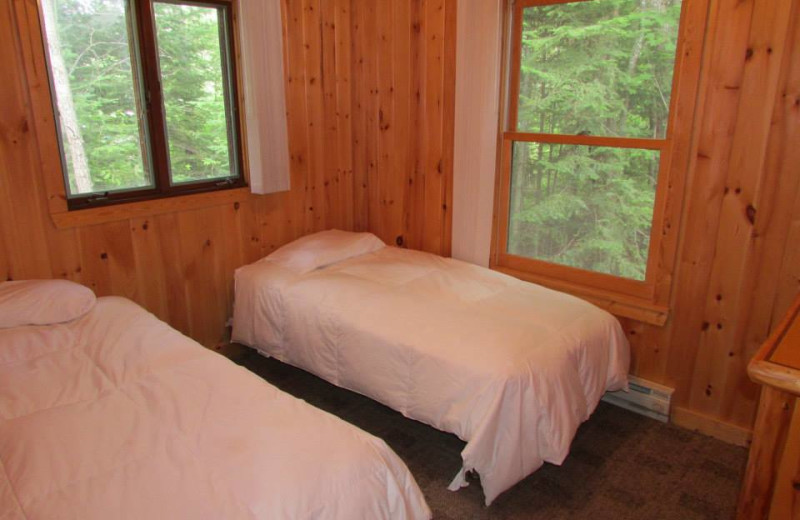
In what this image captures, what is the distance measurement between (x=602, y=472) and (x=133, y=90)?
9.24ft

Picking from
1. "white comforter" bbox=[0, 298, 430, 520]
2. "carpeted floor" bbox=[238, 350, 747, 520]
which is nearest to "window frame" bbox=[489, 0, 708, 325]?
"carpeted floor" bbox=[238, 350, 747, 520]

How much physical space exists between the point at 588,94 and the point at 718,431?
1720 millimetres

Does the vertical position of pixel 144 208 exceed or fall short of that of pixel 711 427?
it exceeds it

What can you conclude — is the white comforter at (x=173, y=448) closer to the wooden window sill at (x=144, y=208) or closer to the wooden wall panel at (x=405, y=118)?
the wooden window sill at (x=144, y=208)

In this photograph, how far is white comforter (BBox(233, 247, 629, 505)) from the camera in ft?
6.82

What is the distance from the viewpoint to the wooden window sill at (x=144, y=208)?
2592mm

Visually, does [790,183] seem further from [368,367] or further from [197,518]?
[197,518]

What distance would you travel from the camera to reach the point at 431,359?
7.42 ft

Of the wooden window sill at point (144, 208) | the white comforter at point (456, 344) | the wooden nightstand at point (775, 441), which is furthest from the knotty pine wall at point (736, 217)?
the wooden window sill at point (144, 208)

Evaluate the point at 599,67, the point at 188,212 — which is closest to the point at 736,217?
the point at 599,67

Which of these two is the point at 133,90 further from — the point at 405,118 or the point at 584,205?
the point at 584,205

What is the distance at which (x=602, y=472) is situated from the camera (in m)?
2.35

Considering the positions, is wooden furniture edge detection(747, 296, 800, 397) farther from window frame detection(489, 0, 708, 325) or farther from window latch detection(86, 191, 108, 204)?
Answer: window latch detection(86, 191, 108, 204)

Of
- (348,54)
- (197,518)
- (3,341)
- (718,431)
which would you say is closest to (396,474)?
(197,518)
